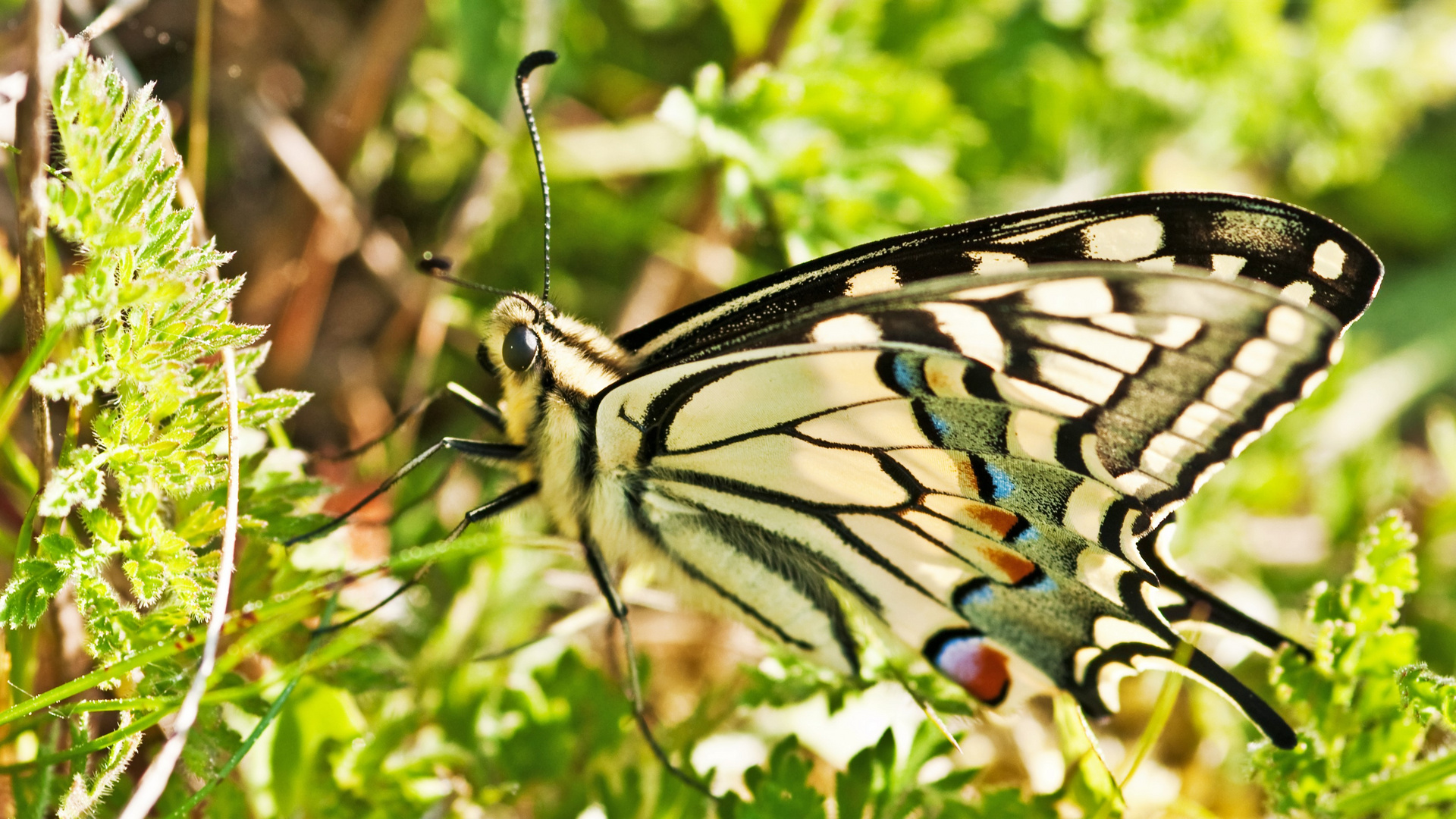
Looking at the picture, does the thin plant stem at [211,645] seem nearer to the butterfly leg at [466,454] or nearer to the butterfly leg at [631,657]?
the butterfly leg at [466,454]

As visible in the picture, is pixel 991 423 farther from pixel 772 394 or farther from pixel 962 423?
pixel 772 394

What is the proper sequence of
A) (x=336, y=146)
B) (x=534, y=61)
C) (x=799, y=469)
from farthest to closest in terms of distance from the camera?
(x=336, y=146) → (x=534, y=61) → (x=799, y=469)

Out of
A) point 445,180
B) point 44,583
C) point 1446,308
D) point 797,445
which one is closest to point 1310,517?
point 1446,308

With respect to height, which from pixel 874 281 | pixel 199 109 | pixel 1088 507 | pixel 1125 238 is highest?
pixel 199 109

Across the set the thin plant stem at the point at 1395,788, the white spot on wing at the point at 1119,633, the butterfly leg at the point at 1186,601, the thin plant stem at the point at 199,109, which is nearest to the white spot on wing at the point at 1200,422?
the butterfly leg at the point at 1186,601

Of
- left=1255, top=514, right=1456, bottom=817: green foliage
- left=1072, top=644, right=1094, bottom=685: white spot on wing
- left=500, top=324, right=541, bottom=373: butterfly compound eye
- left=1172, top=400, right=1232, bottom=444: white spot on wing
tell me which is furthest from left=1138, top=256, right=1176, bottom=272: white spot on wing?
left=500, top=324, right=541, bottom=373: butterfly compound eye

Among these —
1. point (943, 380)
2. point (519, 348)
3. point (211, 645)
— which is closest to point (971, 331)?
point (943, 380)

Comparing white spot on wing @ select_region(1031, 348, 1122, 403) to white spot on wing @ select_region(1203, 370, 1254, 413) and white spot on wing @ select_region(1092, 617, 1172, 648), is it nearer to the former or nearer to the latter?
white spot on wing @ select_region(1203, 370, 1254, 413)
